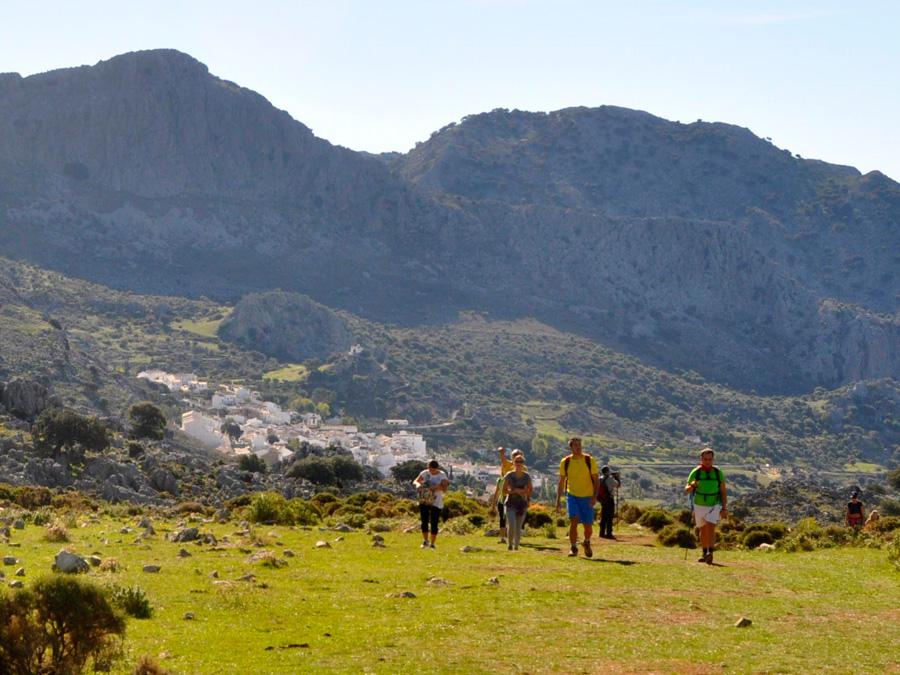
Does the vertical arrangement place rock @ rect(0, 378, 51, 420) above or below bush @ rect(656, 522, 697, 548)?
above

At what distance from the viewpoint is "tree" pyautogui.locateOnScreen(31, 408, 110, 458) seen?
53.0 metres

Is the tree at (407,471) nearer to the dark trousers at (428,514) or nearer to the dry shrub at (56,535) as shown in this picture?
the dark trousers at (428,514)

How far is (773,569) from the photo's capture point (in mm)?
20328

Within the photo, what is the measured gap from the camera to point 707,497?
820 inches

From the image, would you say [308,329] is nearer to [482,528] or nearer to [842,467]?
[842,467]

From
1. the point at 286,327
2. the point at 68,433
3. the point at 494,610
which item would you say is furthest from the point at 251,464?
the point at 286,327

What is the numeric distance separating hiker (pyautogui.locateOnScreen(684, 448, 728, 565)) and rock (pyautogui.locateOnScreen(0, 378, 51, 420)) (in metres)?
49.8

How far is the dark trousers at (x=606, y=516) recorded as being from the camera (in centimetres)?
2655

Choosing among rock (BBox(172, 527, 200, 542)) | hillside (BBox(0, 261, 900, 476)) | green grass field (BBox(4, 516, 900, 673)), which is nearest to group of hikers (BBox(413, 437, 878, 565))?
green grass field (BBox(4, 516, 900, 673))

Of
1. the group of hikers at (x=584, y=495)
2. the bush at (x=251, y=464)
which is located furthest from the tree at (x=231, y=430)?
the group of hikers at (x=584, y=495)

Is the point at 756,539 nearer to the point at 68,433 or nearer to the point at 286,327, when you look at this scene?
the point at 68,433

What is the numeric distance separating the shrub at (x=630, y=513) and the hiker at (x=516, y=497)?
1194 centimetres

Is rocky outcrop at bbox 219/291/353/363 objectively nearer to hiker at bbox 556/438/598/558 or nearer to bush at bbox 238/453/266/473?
bush at bbox 238/453/266/473

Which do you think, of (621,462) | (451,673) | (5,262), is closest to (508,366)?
(621,462)
